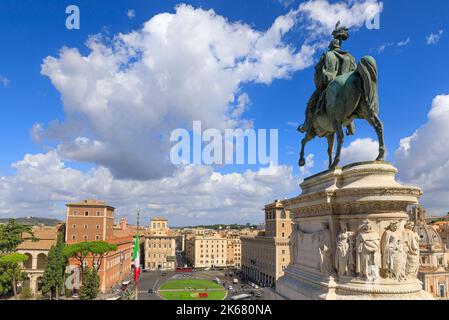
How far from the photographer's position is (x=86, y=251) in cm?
5744

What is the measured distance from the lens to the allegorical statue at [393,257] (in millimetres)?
8289

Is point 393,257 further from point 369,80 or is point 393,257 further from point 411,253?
point 369,80

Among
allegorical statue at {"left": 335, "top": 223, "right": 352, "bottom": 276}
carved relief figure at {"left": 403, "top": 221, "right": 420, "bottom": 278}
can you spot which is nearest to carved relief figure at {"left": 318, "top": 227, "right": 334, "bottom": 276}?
allegorical statue at {"left": 335, "top": 223, "right": 352, "bottom": 276}

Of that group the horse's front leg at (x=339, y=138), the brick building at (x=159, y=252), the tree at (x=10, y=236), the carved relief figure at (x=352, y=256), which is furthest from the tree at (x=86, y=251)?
the carved relief figure at (x=352, y=256)

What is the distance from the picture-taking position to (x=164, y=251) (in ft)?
340

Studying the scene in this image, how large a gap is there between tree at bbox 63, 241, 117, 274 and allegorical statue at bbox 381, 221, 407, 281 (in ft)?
179

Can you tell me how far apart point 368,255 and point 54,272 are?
51.4 m

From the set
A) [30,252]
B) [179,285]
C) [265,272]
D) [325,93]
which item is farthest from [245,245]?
[325,93]

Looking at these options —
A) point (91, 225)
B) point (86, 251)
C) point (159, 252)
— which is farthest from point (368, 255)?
point (159, 252)

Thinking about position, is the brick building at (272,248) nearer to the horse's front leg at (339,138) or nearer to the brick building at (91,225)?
the brick building at (91,225)

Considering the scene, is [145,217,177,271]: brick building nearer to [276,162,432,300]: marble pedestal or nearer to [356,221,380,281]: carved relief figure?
[276,162,432,300]: marble pedestal

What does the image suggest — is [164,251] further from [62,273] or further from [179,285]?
[62,273]

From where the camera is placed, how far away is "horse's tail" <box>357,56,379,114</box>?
931cm
